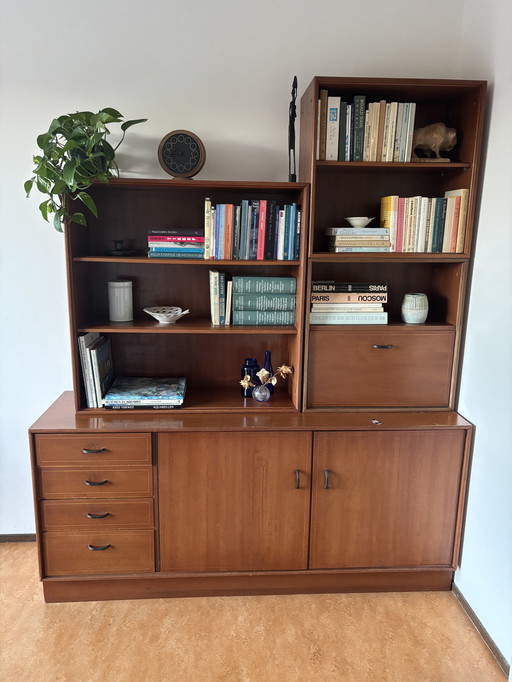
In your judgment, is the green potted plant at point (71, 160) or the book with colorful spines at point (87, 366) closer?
the green potted plant at point (71, 160)

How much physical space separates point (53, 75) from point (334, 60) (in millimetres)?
1239

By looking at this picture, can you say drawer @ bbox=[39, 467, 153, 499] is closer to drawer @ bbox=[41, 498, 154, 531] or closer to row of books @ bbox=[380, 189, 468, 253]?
drawer @ bbox=[41, 498, 154, 531]

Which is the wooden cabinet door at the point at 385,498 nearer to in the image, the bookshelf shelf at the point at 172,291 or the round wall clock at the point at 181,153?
the bookshelf shelf at the point at 172,291

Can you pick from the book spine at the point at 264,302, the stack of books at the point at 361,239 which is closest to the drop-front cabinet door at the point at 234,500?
the book spine at the point at 264,302

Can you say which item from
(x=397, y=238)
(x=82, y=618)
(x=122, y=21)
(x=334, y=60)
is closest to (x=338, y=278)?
(x=397, y=238)

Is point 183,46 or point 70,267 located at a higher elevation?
point 183,46

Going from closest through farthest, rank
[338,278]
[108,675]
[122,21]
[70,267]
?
[108,675] → [70,267] → [122,21] → [338,278]

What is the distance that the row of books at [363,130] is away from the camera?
77.3 inches

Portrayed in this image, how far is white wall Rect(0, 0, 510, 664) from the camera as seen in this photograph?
6.95 feet

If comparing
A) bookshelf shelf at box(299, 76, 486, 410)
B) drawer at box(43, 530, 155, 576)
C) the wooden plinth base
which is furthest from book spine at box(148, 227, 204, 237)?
the wooden plinth base

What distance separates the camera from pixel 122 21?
6.95ft

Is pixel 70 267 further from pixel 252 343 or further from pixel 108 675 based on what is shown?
pixel 108 675

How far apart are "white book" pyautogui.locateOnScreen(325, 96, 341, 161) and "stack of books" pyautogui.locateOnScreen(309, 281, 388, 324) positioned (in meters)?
0.53


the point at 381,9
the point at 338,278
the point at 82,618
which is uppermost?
the point at 381,9
